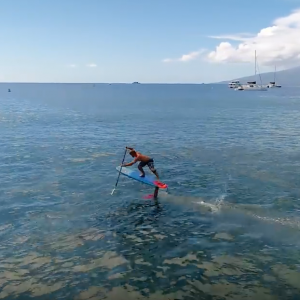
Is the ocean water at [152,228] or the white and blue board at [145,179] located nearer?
the ocean water at [152,228]

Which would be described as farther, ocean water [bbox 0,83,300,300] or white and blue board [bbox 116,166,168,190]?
white and blue board [bbox 116,166,168,190]

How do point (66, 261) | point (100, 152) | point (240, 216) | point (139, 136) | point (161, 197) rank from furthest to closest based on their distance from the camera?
1. point (139, 136)
2. point (100, 152)
3. point (161, 197)
4. point (240, 216)
5. point (66, 261)

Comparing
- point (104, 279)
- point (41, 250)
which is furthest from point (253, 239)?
point (41, 250)

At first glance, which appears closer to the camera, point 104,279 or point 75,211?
point 104,279

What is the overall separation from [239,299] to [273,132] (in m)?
52.6

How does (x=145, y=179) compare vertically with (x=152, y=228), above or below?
above

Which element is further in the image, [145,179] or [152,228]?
[145,179]

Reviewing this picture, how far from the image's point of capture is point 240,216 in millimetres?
24594

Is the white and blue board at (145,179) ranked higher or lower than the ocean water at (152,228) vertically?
higher

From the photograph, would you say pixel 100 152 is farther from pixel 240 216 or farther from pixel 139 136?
pixel 240 216

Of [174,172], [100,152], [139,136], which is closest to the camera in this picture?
[174,172]

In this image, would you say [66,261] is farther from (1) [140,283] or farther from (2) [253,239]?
(2) [253,239]

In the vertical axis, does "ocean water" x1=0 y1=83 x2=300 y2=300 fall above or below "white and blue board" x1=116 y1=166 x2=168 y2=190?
below

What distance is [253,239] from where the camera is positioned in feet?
69.4
